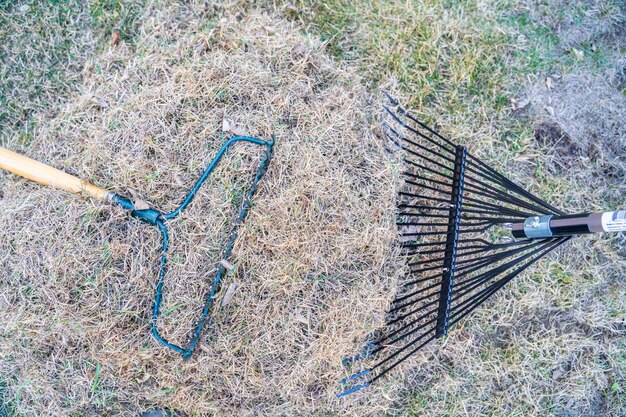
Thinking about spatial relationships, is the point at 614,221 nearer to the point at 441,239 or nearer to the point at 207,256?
the point at 441,239

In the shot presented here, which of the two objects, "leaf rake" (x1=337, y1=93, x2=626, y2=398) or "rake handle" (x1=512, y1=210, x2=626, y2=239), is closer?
"rake handle" (x1=512, y1=210, x2=626, y2=239)

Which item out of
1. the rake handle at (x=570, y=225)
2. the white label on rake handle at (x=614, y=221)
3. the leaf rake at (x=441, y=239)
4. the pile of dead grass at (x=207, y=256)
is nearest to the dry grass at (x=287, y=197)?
the pile of dead grass at (x=207, y=256)

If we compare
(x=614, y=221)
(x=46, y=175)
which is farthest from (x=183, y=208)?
(x=614, y=221)

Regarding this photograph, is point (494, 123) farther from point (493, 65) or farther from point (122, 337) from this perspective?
point (122, 337)

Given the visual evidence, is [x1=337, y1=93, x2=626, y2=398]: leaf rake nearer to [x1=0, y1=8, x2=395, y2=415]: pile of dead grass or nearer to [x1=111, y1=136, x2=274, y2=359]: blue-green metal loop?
[x1=0, y1=8, x2=395, y2=415]: pile of dead grass

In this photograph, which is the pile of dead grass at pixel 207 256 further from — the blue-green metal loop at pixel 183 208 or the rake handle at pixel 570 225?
the rake handle at pixel 570 225

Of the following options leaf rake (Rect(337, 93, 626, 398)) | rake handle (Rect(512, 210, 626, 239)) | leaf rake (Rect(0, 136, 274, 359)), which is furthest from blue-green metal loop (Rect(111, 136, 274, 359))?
rake handle (Rect(512, 210, 626, 239))
